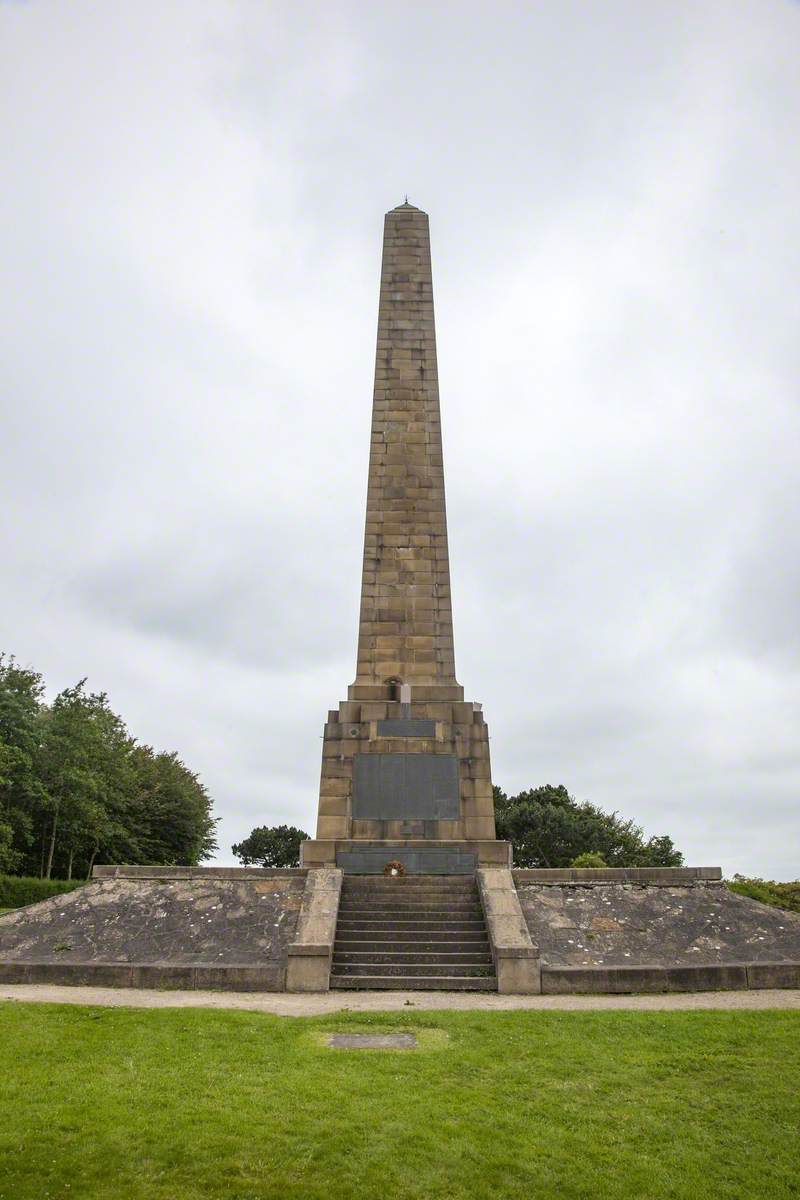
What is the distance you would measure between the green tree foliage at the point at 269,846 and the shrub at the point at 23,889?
38957mm

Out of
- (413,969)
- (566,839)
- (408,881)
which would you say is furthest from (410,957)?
(566,839)

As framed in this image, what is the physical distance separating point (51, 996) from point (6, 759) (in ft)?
95.4

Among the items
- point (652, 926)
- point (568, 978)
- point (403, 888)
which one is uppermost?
point (403, 888)

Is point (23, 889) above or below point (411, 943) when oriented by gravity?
above

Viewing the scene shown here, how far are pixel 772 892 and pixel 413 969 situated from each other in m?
11.2

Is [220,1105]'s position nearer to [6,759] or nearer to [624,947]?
[624,947]

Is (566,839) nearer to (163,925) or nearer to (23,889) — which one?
(23,889)

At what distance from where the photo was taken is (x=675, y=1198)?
223 inches

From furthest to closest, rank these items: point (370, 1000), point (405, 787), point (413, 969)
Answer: point (405, 787)
point (413, 969)
point (370, 1000)

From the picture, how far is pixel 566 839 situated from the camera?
50375mm

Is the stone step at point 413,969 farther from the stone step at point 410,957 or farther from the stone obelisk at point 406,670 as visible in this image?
the stone obelisk at point 406,670

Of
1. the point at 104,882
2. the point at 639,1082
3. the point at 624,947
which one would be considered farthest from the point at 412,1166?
the point at 104,882

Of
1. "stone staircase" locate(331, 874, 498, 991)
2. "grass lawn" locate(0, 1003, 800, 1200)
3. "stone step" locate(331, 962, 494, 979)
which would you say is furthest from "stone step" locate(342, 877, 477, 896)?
"grass lawn" locate(0, 1003, 800, 1200)

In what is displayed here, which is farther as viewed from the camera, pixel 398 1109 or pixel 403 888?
pixel 403 888
